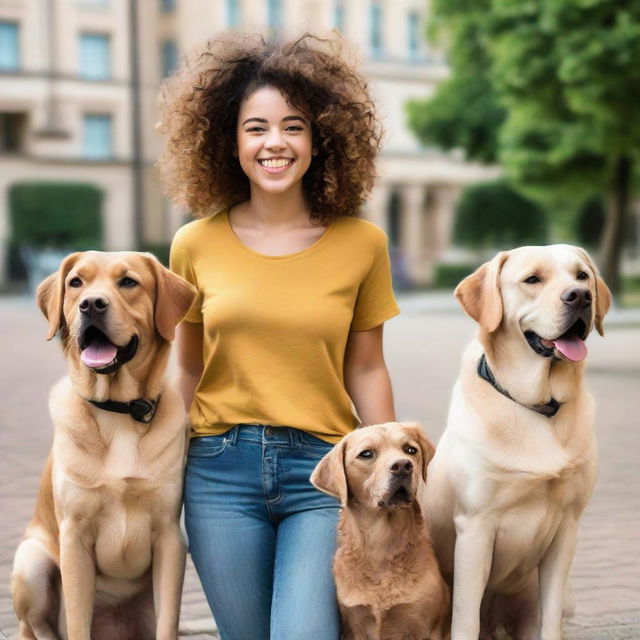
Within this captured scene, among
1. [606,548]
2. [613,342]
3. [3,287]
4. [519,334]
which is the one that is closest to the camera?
[519,334]

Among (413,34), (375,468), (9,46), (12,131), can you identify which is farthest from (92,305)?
(413,34)

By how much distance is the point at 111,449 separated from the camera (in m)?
4.03

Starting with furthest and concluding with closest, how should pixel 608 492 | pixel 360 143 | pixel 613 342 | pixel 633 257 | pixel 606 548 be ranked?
pixel 633 257 → pixel 613 342 → pixel 608 492 → pixel 606 548 → pixel 360 143

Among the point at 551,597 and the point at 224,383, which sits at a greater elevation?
the point at 224,383

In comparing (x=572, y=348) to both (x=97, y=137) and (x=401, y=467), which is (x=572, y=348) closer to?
(x=401, y=467)

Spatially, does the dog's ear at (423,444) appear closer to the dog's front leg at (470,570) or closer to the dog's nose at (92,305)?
the dog's front leg at (470,570)

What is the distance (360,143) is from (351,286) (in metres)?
0.65

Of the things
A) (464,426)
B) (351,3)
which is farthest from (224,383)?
(351,3)

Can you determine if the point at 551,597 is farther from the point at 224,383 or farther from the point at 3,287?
the point at 3,287

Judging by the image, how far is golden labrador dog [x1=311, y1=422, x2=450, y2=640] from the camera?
3959 mm

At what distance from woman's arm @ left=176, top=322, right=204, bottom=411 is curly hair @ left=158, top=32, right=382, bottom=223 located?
1.79 feet

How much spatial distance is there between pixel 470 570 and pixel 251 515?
0.84 m

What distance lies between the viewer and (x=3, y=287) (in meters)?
37.7

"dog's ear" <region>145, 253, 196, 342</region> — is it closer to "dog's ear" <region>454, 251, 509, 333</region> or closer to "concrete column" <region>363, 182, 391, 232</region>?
"dog's ear" <region>454, 251, 509, 333</region>
